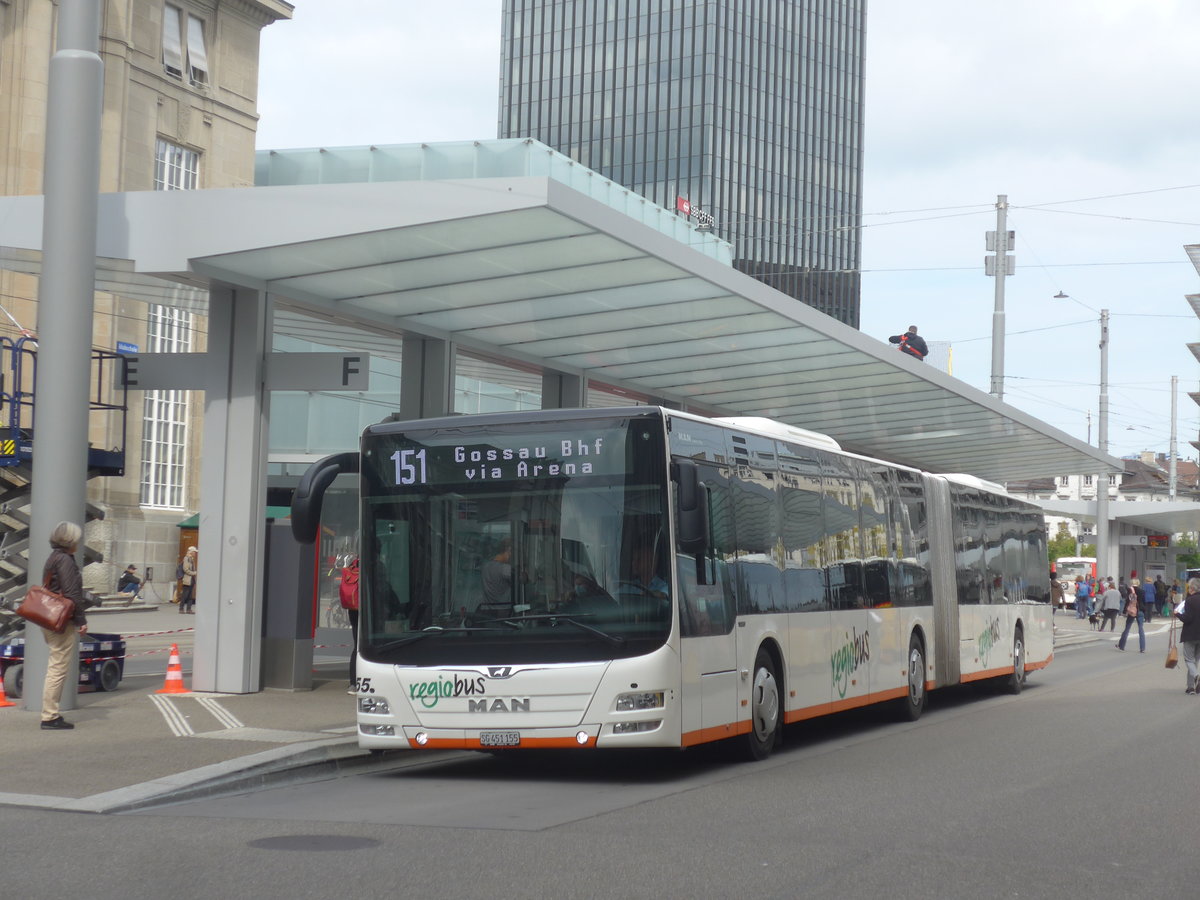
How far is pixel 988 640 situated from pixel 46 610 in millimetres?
12362

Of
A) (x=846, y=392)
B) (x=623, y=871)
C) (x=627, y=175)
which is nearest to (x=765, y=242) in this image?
(x=627, y=175)

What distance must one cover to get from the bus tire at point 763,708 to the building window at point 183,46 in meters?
39.2

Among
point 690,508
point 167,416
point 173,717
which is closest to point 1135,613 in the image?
point 173,717

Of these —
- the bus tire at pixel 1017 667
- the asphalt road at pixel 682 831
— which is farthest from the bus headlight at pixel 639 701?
the bus tire at pixel 1017 667

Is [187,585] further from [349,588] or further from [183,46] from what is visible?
[349,588]

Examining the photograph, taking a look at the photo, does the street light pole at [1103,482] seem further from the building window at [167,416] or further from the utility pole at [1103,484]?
the building window at [167,416]

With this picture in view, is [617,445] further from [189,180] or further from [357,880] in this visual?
[189,180]

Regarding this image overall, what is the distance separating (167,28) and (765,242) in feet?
228

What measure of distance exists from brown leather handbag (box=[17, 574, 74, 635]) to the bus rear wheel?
8.85m

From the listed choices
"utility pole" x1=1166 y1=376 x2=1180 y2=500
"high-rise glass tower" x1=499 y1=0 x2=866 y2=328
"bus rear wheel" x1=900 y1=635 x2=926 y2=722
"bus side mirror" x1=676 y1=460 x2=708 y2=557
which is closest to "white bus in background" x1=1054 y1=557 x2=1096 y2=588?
"utility pole" x1=1166 y1=376 x2=1180 y2=500

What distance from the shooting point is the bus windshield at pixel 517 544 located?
10.8 meters

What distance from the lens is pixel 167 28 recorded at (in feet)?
154

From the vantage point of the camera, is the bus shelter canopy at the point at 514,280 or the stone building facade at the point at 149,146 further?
the stone building facade at the point at 149,146

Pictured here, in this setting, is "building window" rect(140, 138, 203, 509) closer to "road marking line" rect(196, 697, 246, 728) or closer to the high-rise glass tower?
"road marking line" rect(196, 697, 246, 728)
